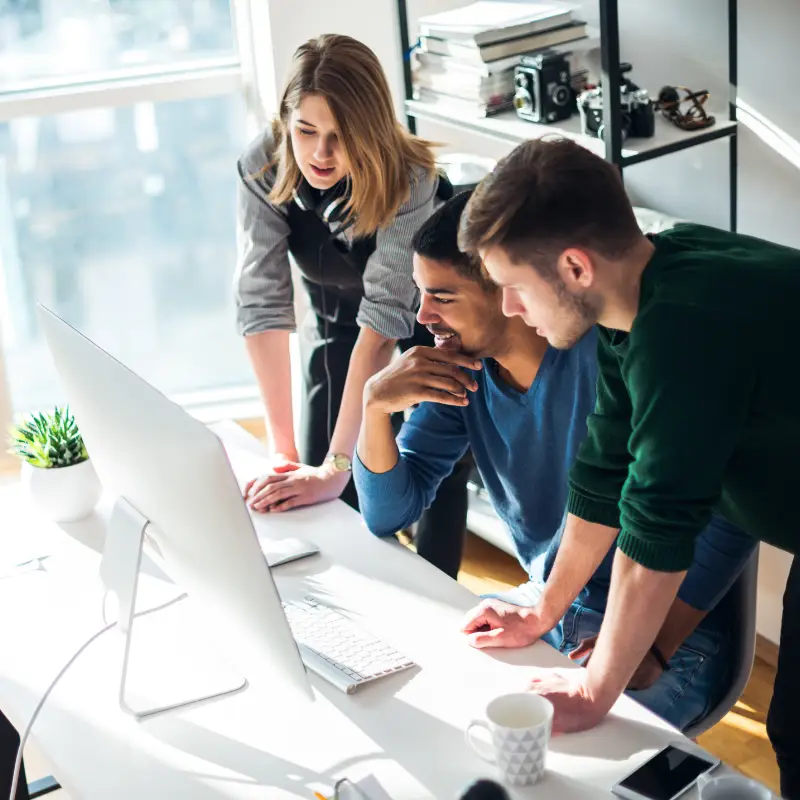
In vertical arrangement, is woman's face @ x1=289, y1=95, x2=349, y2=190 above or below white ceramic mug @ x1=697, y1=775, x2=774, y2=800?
above

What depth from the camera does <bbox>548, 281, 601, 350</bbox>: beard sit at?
137 centimetres

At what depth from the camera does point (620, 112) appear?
97.0 inches

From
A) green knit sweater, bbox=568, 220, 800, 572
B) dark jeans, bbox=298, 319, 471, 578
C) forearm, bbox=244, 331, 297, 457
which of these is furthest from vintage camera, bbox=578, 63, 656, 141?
green knit sweater, bbox=568, 220, 800, 572

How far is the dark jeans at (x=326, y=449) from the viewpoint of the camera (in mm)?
2549

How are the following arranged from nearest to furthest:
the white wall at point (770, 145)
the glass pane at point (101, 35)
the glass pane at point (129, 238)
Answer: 1. the white wall at point (770, 145)
2. the glass pane at point (101, 35)
3. the glass pane at point (129, 238)

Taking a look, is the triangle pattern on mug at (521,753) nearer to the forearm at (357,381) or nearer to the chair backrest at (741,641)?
the chair backrest at (741,641)

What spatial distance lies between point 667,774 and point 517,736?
0.57ft

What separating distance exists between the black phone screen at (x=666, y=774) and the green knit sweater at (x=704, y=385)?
209mm

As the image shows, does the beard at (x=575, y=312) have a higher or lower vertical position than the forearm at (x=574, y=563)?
higher

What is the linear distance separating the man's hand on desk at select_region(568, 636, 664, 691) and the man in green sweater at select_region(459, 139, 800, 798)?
22 centimetres

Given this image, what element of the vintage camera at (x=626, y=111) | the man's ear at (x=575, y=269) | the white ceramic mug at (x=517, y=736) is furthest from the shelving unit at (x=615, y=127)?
the white ceramic mug at (x=517, y=736)

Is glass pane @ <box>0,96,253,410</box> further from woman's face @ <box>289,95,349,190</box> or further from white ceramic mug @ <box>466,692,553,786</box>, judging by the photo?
white ceramic mug @ <box>466,692,553,786</box>

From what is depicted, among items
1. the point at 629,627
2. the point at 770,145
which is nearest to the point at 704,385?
the point at 629,627

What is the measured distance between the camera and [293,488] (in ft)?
6.50
